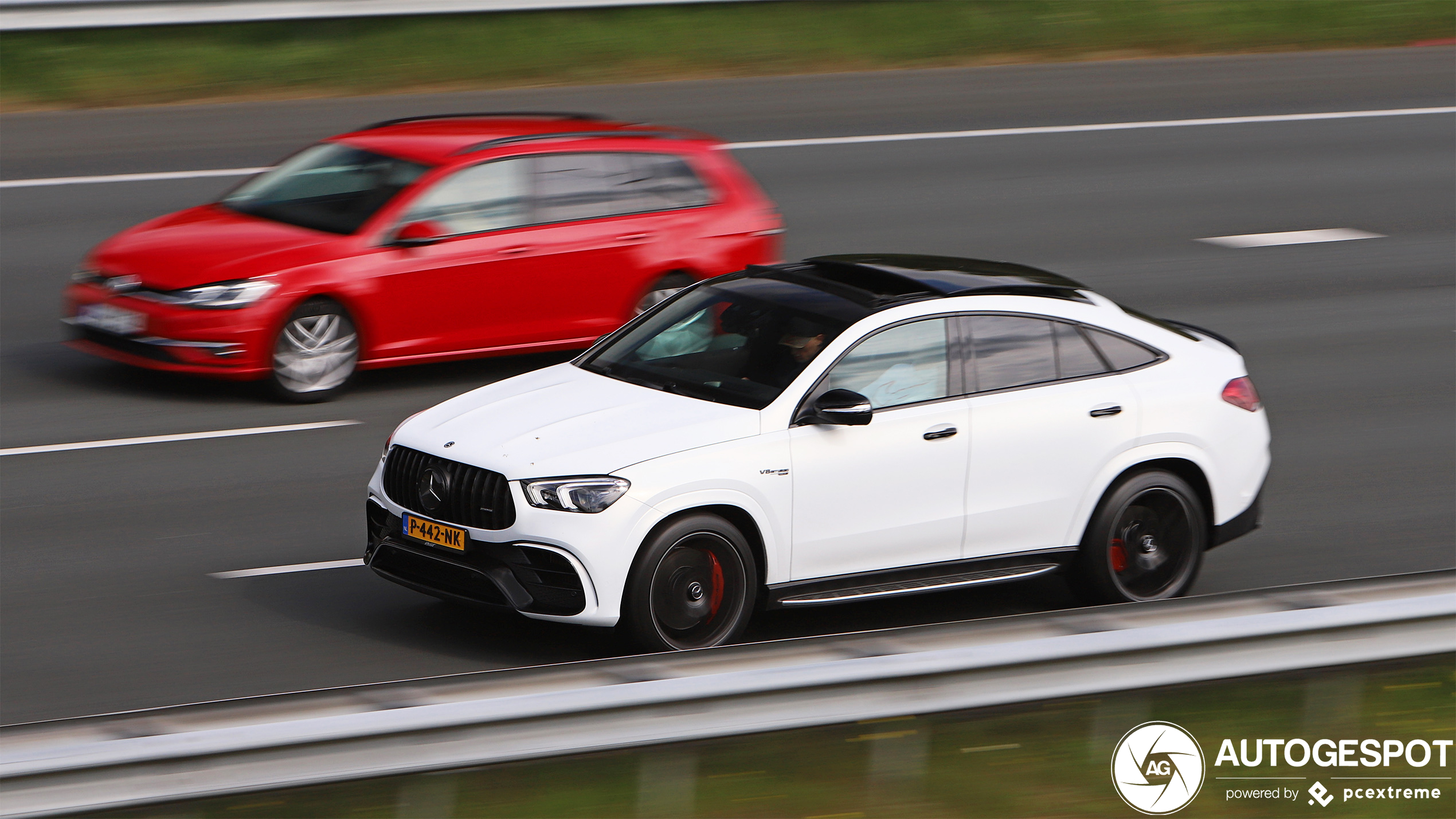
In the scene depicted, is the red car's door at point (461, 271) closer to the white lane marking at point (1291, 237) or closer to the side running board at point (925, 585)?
the side running board at point (925, 585)

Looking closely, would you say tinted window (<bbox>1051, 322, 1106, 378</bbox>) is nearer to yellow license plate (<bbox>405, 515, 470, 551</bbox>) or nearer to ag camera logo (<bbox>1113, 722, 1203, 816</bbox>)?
yellow license plate (<bbox>405, 515, 470, 551</bbox>)

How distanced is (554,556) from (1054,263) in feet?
31.0

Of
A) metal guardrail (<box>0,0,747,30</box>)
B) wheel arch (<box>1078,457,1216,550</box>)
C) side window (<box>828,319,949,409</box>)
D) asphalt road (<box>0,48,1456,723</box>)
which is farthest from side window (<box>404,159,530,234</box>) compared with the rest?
metal guardrail (<box>0,0,747,30</box>)

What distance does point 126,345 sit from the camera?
11.6 metres

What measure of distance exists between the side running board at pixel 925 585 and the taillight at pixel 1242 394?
1.30 m

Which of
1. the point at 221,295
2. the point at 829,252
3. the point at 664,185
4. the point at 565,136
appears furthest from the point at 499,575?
the point at 829,252

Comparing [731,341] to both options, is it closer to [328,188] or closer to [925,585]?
[925,585]

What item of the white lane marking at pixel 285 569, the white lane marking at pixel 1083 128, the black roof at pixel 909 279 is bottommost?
the white lane marking at pixel 285 569

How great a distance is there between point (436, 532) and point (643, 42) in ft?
44.2

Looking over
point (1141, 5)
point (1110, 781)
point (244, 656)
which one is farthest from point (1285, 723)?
point (1141, 5)

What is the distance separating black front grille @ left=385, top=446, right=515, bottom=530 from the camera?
7547mm

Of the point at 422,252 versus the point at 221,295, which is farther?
the point at 422,252

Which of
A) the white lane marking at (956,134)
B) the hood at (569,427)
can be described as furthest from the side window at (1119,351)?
the white lane marking at (956,134)

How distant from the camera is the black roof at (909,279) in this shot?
8555 mm
